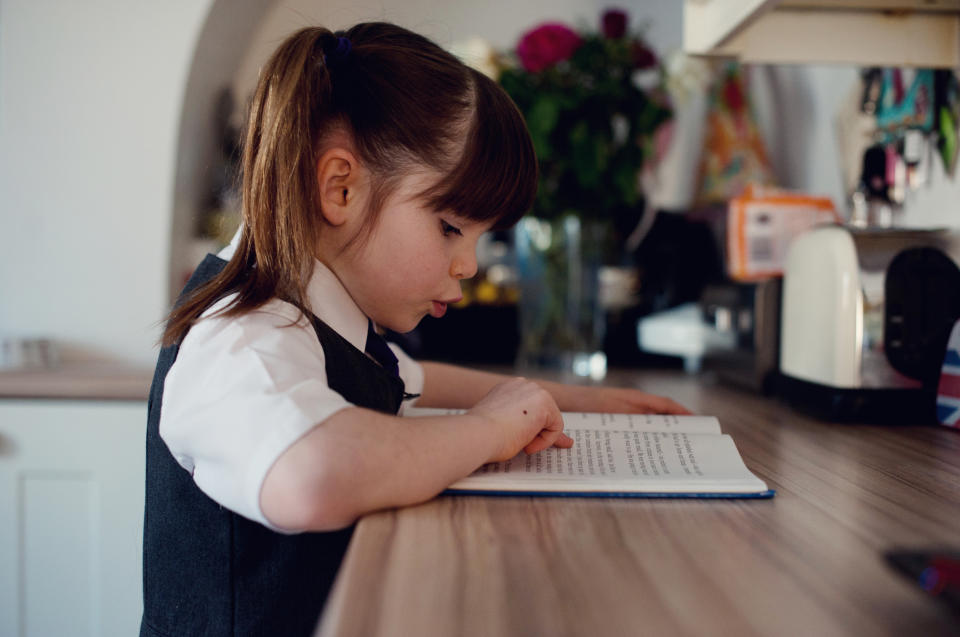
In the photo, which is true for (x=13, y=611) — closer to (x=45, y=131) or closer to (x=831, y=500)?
(x=45, y=131)

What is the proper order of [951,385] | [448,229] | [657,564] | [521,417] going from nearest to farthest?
[657,564], [521,417], [448,229], [951,385]

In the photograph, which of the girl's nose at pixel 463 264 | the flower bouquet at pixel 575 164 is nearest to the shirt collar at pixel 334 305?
the girl's nose at pixel 463 264

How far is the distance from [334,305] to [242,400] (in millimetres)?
206

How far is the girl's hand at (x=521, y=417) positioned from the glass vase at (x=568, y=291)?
0.77m

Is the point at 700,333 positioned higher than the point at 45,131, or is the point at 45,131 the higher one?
the point at 45,131

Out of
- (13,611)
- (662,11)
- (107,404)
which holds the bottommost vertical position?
(13,611)

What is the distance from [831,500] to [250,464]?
446 mm

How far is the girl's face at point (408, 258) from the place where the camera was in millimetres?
730

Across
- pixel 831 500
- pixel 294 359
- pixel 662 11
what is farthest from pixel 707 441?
pixel 662 11

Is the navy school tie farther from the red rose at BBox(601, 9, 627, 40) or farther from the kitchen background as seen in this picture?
the red rose at BBox(601, 9, 627, 40)

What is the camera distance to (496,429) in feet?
2.02

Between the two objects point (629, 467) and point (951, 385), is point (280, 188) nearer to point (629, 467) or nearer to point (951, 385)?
point (629, 467)

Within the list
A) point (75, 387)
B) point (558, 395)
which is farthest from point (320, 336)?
point (75, 387)

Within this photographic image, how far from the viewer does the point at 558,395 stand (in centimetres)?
98
